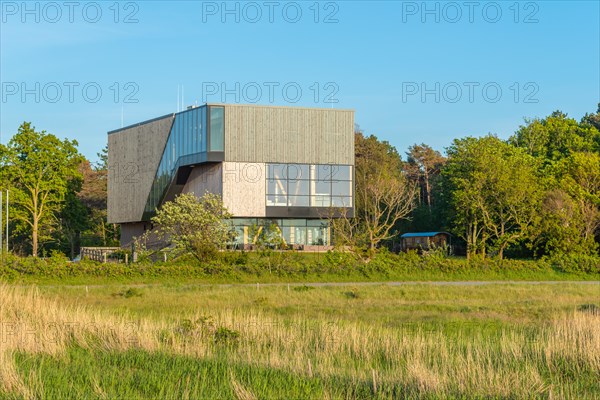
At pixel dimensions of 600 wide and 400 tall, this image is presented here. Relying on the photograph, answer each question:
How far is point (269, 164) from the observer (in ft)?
205

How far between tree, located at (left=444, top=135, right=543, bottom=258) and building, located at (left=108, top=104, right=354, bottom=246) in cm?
907

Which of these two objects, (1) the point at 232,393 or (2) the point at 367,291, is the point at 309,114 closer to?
(2) the point at 367,291

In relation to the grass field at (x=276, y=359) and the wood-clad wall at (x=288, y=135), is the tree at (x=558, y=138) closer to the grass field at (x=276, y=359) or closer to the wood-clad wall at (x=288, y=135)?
the wood-clad wall at (x=288, y=135)

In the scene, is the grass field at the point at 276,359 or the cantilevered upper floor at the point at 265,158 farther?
the cantilevered upper floor at the point at 265,158

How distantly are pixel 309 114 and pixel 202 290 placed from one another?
30.2 metres

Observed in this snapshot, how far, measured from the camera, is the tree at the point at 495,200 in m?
59.5

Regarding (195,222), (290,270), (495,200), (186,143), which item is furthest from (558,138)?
(290,270)

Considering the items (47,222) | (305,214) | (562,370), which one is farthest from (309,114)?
(562,370)

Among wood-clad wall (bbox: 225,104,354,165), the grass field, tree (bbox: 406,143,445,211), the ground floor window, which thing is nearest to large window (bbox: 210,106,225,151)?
wood-clad wall (bbox: 225,104,354,165)

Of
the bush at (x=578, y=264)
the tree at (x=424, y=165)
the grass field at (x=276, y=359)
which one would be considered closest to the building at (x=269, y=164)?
the bush at (x=578, y=264)

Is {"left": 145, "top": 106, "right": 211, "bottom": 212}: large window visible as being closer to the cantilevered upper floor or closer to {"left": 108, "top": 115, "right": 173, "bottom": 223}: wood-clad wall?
the cantilevered upper floor

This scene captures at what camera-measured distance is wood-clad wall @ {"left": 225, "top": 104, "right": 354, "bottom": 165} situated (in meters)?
61.9

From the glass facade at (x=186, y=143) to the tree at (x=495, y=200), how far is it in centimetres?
1895

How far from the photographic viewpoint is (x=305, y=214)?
63.6m
